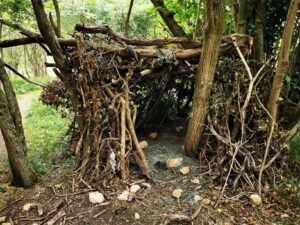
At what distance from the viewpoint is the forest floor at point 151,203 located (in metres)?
2.89

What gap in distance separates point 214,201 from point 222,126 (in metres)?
1.05

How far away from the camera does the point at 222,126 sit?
3.70 meters

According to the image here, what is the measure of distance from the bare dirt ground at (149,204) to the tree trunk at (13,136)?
16 cm

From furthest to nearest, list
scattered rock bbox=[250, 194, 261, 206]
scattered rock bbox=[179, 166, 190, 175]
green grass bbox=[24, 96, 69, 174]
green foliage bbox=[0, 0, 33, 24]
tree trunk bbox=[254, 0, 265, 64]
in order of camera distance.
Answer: green foliage bbox=[0, 0, 33, 24], green grass bbox=[24, 96, 69, 174], tree trunk bbox=[254, 0, 265, 64], scattered rock bbox=[179, 166, 190, 175], scattered rock bbox=[250, 194, 261, 206]

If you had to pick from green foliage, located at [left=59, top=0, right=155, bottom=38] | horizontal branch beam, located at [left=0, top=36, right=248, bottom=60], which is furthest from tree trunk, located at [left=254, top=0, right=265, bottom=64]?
green foliage, located at [left=59, top=0, right=155, bottom=38]

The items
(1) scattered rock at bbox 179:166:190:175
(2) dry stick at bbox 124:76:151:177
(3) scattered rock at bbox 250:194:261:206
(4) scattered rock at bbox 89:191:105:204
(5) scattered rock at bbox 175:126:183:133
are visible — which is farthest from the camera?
(5) scattered rock at bbox 175:126:183:133

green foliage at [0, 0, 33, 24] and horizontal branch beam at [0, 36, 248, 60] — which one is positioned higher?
green foliage at [0, 0, 33, 24]

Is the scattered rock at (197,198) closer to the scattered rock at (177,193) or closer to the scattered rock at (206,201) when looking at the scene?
the scattered rock at (206,201)

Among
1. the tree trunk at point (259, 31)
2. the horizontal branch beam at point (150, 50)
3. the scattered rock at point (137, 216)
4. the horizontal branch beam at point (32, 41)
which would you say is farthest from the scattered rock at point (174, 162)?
the horizontal branch beam at point (32, 41)

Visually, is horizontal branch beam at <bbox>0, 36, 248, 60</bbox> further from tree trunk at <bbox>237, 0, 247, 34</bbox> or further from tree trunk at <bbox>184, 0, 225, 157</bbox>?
tree trunk at <bbox>237, 0, 247, 34</bbox>

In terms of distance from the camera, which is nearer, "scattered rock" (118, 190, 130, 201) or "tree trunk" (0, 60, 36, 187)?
"scattered rock" (118, 190, 130, 201)

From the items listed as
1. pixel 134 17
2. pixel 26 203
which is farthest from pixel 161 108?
pixel 134 17

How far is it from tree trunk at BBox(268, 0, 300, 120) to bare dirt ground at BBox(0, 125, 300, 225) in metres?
1.15

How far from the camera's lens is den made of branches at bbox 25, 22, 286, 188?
344cm
